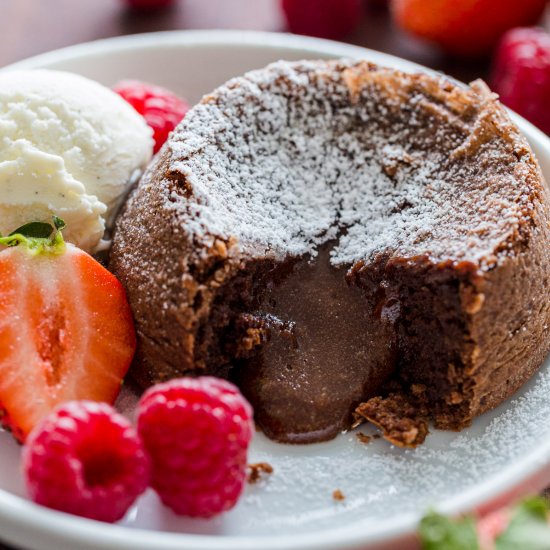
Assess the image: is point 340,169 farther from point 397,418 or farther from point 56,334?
point 56,334

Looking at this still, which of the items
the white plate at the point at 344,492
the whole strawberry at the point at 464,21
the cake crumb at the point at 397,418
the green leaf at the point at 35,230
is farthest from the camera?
the whole strawberry at the point at 464,21

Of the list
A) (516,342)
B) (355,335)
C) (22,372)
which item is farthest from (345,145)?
(22,372)

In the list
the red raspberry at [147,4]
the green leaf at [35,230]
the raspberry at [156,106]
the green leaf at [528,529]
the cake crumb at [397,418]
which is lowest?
the cake crumb at [397,418]

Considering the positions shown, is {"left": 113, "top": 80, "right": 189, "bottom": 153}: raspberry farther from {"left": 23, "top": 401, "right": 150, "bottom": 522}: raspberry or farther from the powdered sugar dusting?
{"left": 23, "top": 401, "right": 150, "bottom": 522}: raspberry

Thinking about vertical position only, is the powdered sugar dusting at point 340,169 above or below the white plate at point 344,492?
above

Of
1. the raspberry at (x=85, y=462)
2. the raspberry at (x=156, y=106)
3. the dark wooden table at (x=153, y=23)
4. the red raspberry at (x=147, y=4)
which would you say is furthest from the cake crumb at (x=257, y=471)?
the red raspberry at (x=147, y=4)

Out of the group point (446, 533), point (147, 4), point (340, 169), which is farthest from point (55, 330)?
point (147, 4)

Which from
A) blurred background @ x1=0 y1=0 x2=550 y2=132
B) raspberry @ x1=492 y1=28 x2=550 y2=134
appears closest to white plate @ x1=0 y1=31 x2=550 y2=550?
raspberry @ x1=492 y1=28 x2=550 y2=134

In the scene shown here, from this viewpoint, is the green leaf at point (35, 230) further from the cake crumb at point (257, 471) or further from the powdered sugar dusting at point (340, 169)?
the cake crumb at point (257, 471)
